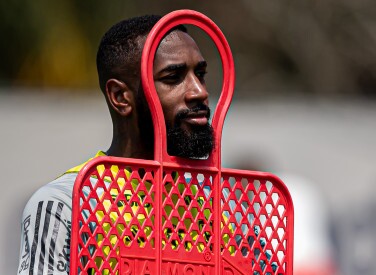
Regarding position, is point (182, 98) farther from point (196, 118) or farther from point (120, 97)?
point (120, 97)

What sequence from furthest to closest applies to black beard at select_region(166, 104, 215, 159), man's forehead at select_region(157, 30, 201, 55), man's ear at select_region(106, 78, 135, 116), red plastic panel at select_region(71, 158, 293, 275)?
man's ear at select_region(106, 78, 135, 116)
man's forehead at select_region(157, 30, 201, 55)
black beard at select_region(166, 104, 215, 159)
red plastic panel at select_region(71, 158, 293, 275)

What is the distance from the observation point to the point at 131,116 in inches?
187

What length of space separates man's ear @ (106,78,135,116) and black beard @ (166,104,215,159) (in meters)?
0.22

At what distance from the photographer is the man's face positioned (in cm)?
454

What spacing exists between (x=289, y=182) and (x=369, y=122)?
5.39ft

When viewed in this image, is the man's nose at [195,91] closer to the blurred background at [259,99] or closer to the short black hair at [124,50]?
the short black hair at [124,50]

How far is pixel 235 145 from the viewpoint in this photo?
1142cm

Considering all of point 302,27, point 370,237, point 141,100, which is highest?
point 302,27

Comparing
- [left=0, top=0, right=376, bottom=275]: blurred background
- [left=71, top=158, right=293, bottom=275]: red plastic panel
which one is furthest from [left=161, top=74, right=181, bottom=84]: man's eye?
[left=0, top=0, right=376, bottom=275]: blurred background

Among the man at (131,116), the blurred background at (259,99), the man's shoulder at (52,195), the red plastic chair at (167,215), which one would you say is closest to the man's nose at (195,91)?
the man at (131,116)

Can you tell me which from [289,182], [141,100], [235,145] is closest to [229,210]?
[141,100]

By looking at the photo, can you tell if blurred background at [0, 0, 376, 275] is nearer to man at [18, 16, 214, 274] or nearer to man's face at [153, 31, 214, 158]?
man at [18, 16, 214, 274]

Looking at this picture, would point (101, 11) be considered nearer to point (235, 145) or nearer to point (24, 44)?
point (24, 44)

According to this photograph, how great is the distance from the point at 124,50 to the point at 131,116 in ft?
0.75
